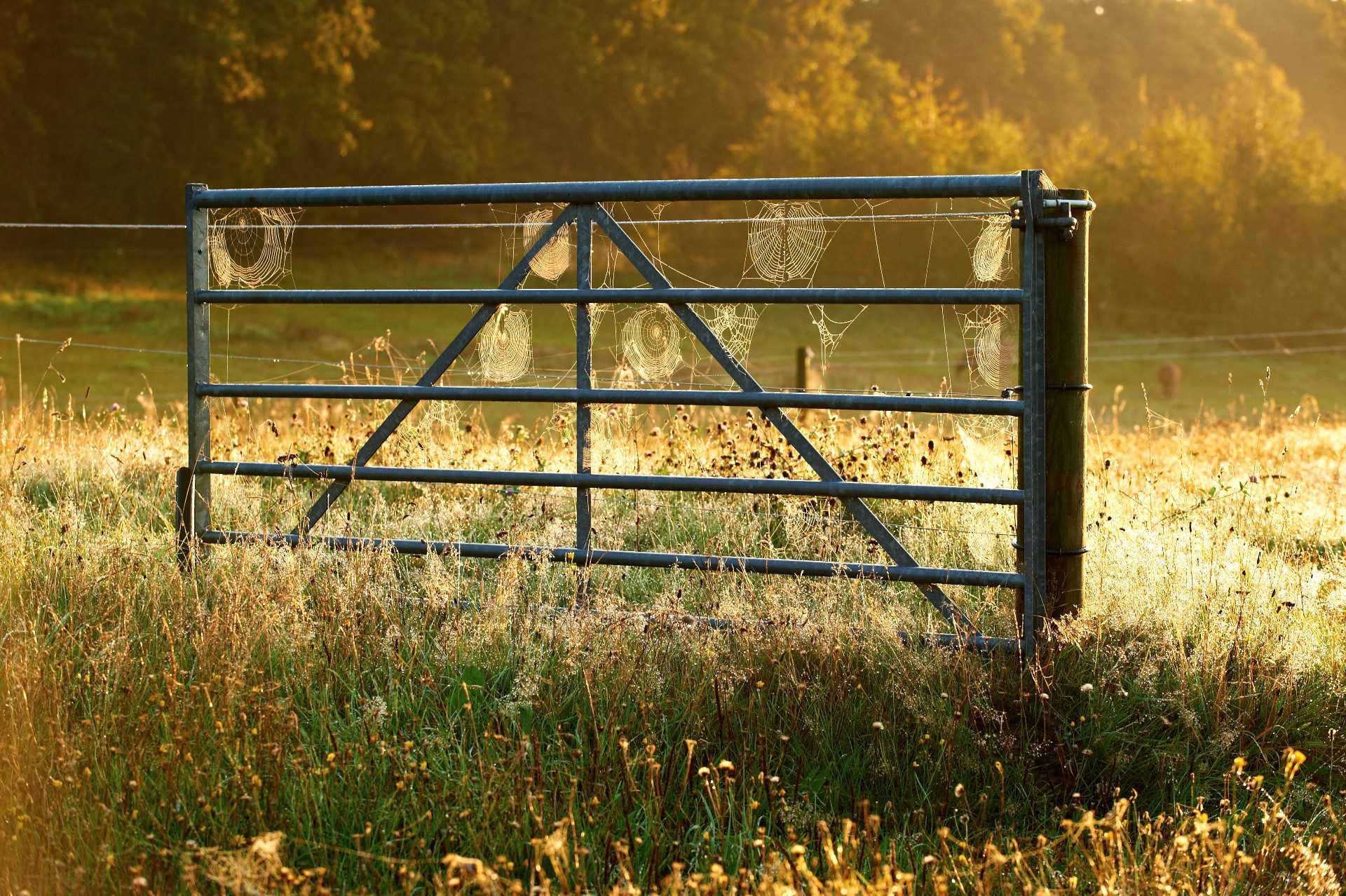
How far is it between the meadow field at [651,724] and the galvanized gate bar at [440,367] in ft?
0.63

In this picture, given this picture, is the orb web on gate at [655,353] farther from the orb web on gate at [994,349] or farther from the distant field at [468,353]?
the distant field at [468,353]

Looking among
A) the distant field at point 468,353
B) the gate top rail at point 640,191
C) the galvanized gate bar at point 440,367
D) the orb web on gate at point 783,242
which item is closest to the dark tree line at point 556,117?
the distant field at point 468,353

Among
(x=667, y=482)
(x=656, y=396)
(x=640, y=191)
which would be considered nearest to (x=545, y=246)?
(x=640, y=191)

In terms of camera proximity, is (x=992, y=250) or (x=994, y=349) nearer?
(x=992, y=250)

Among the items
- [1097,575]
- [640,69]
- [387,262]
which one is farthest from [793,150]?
[1097,575]

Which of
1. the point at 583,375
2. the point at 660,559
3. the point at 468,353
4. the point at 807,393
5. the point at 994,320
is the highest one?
the point at 468,353

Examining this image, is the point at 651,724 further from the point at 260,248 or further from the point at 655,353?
the point at 655,353

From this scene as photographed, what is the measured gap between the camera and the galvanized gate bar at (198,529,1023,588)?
181 inches

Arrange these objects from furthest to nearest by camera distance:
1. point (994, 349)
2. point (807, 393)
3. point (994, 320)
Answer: point (994, 320)
point (994, 349)
point (807, 393)

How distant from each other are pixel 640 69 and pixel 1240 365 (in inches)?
754

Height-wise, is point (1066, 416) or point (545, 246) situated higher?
point (545, 246)

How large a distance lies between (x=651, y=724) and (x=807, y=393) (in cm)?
125

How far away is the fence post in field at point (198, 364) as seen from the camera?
5539 millimetres

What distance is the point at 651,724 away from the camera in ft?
13.4
